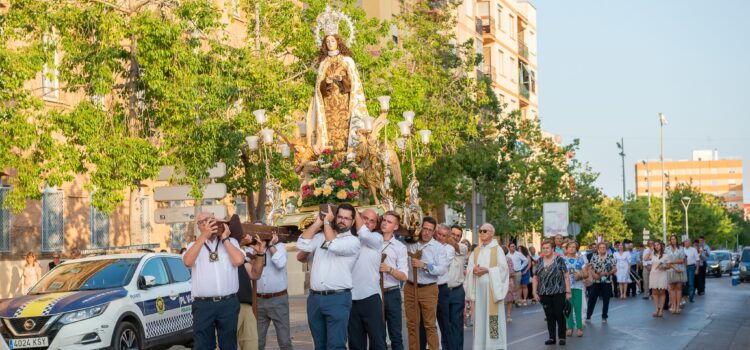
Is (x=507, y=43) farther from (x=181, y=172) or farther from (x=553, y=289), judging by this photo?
(x=553, y=289)

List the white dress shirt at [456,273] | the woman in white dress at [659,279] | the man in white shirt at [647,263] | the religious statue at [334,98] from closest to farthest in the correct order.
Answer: the white dress shirt at [456,273] < the religious statue at [334,98] < the woman in white dress at [659,279] < the man in white shirt at [647,263]

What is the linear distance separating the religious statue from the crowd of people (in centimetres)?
422

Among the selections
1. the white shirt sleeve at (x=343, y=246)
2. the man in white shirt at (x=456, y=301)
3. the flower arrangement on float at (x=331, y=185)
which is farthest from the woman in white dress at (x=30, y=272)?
the white shirt sleeve at (x=343, y=246)

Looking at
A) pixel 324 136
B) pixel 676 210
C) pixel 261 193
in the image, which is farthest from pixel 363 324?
pixel 676 210

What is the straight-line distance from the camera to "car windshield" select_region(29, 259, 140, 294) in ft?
54.7

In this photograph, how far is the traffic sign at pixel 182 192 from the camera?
23.0m

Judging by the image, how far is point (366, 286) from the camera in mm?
12969

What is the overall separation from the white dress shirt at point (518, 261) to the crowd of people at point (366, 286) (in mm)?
10413

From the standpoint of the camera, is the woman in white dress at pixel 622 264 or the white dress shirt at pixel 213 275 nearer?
the white dress shirt at pixel 213 275

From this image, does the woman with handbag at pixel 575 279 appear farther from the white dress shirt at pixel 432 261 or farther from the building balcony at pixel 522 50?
the building balcony at pixel 522 50

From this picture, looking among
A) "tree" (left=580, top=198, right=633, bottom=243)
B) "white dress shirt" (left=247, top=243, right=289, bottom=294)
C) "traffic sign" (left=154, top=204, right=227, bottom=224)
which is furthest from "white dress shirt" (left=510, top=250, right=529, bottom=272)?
"tree" (left=580, top=198, right=633, bottom=243)

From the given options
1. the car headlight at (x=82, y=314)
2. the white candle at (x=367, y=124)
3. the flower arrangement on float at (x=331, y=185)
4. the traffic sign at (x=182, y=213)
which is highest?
the white candle at (x=367, y=124)

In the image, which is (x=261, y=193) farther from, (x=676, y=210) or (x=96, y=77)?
(x=676, y=210)

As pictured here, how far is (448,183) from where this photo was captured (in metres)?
43.3
